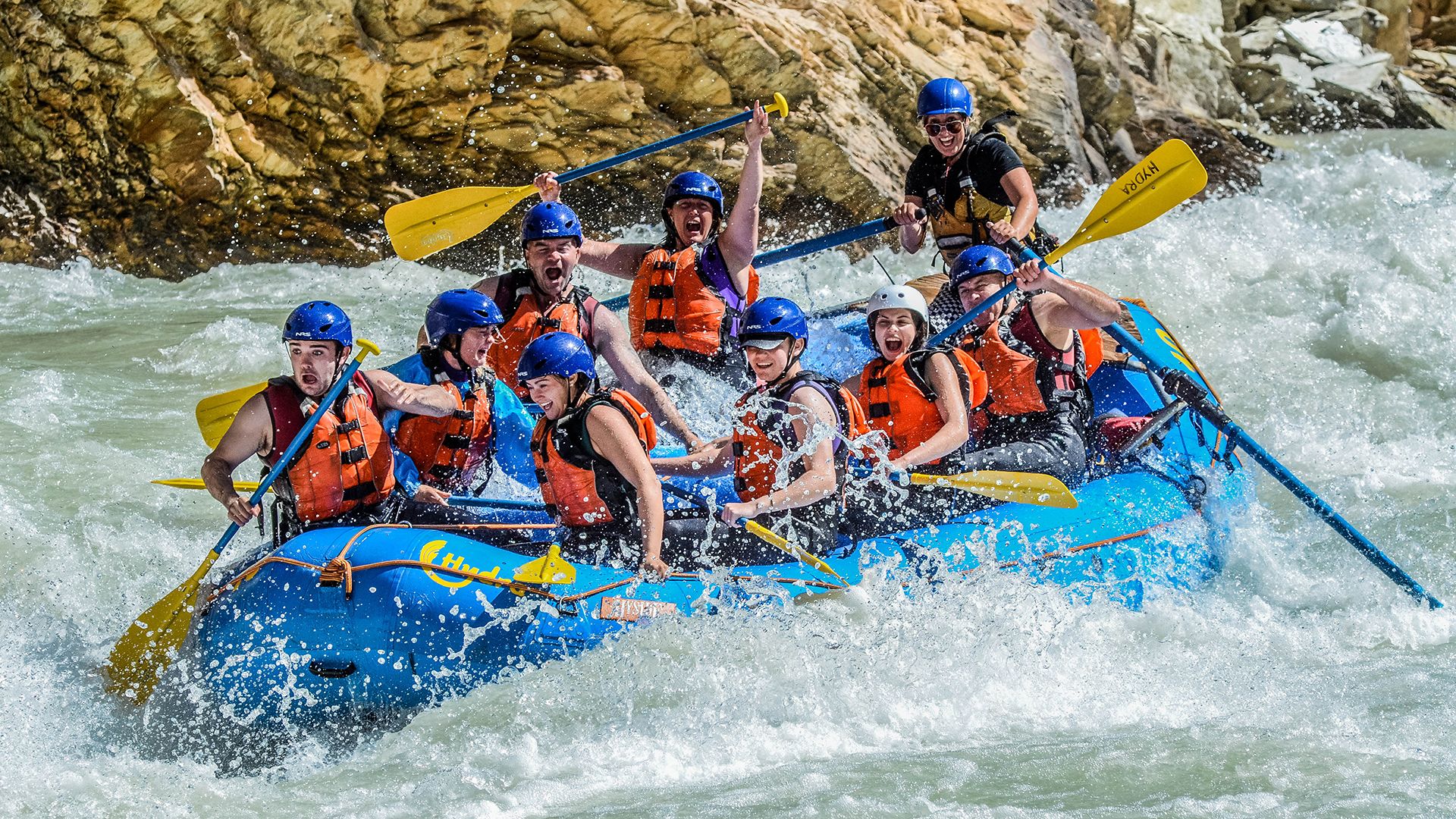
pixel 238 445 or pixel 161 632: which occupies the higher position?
pixel 238 445

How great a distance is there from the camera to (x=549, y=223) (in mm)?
5465

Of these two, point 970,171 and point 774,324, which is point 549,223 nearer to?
point 774,324

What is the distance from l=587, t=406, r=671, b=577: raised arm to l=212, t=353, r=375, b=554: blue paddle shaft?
83 centimetres

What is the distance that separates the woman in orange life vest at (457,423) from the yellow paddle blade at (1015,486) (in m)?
1.57

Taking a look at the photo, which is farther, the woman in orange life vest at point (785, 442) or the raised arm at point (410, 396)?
the raised arm at point (410, 396)

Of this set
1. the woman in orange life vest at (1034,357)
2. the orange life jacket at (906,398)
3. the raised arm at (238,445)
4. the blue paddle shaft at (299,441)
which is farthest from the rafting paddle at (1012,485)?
the raised arm at (238,445)

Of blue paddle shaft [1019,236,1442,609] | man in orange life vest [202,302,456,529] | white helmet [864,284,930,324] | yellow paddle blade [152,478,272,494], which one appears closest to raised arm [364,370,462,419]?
man in orange life vest [202,302,456,529]

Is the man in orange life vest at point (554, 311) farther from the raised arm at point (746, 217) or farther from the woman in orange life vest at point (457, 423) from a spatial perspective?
the raised arm at point (746, 217)

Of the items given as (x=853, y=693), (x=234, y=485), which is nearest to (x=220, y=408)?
(x=234, y=485)

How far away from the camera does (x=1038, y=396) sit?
539 cm

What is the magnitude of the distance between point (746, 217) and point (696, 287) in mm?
376

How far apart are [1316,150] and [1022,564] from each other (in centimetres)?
1021

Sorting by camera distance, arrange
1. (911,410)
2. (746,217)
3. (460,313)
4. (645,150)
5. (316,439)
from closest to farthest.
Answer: (316,439) → (460,313) → (911,410) → (746,217) → (645,150)

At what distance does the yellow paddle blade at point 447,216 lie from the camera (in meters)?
6.55
